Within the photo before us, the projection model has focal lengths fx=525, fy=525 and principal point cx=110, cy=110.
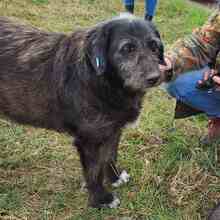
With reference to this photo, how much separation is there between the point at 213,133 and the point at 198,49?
811 mm

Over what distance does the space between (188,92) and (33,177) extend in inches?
59.6

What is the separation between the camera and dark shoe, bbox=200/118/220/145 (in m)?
4.64

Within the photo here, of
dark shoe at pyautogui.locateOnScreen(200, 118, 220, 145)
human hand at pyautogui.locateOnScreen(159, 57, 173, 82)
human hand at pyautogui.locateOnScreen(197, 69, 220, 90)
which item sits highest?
human hand at pyautogui.locateOnScreen(159, 57, 173, 82)

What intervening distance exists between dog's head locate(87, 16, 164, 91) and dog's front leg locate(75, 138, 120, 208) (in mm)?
600

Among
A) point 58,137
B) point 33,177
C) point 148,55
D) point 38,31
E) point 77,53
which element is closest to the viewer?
point 148,55

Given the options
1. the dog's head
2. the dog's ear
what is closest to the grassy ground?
the dog's head

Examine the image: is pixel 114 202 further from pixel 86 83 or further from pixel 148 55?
pixel 148 55

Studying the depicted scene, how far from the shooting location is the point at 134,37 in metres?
3.43

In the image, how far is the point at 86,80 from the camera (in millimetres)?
3621

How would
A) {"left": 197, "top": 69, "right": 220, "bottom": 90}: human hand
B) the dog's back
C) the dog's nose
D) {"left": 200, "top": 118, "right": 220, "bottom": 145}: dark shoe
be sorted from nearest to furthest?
the dog's nose → the dog's back → {"left": 197, "top": 69, "right": 220, "bottom": 90}: human hand → {"left": 200, "top": 118, "right": 220, "bottom": 145}: dark shoe

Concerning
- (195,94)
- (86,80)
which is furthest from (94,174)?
(195,94)

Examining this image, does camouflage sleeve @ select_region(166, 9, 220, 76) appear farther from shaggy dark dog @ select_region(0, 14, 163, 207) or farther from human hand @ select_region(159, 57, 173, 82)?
shaggy dark dog @ select_region(0, 14, 163, 207)

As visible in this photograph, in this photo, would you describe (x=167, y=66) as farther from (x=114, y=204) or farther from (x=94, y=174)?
(x=114, y=204)

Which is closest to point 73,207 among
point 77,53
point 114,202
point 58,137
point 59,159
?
point 114,202
